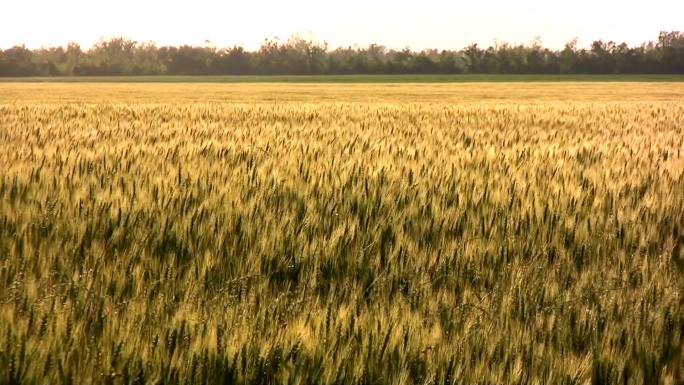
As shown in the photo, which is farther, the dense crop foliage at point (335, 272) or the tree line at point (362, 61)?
the tree line at point (362, 61)

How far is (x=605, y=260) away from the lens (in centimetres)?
250

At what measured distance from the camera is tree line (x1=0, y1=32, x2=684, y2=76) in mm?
87625

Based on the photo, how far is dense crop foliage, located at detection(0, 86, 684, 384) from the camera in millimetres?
1533

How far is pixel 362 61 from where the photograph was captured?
93.8 m

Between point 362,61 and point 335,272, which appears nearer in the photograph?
point 335,272

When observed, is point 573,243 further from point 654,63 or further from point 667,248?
point 654,63

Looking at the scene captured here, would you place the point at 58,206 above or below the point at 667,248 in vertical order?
above

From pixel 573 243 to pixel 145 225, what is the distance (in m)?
1.75

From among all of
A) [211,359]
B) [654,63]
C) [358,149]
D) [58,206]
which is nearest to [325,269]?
[211,359]

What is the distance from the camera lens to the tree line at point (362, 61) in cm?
8762

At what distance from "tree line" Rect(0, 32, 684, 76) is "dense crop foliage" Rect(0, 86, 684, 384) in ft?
296

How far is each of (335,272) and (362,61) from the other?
9341 cm

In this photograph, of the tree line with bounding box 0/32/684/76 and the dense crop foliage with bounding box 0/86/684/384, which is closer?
the dense crop foliage with bounding box 0/86/684/384

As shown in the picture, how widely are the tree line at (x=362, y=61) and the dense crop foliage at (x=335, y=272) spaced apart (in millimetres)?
90232
